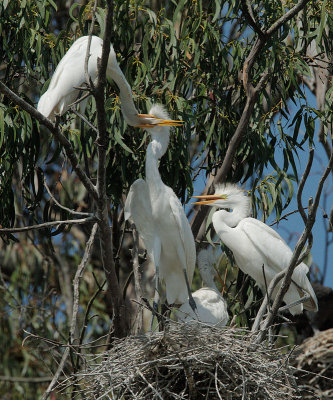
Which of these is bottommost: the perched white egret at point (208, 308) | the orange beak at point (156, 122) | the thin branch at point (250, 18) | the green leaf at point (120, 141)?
the perched white egret at point (208, 308)

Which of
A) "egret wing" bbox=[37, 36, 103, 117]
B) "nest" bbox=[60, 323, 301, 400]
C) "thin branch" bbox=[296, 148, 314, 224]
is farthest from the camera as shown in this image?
"egret wing" bbox=[37, 36, 103, 117]

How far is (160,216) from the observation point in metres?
4.09

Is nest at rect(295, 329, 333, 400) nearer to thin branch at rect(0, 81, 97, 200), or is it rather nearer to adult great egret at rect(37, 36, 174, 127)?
adult great egret at rect(37, 36, 174, 127)

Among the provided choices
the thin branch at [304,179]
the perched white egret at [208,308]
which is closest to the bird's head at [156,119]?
the perched white egret at [208,308]

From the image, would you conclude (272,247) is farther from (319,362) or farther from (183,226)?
(319,362)

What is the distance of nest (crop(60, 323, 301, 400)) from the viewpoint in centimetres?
307

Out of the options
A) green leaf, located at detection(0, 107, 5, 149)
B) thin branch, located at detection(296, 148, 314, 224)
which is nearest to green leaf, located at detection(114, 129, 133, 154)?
green leaf, located at detection(0, 107, 5, 149)

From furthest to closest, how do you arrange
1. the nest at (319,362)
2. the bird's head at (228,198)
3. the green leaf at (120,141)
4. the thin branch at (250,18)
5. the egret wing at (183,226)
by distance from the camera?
the nest at (319,362), the bird's head at (228,198), the thin branch at (250,18), the green leaf at (120,141), the egret wing at (183,226)

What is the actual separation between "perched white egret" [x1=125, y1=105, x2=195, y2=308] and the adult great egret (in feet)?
0.41

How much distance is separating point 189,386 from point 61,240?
383 cm

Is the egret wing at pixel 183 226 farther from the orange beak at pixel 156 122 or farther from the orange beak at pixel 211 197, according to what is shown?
the orange beak at pixel 211 197

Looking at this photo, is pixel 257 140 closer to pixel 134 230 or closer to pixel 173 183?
pixel 173 183

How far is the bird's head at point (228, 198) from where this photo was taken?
180 inches

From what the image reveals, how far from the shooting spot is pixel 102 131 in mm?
3324
